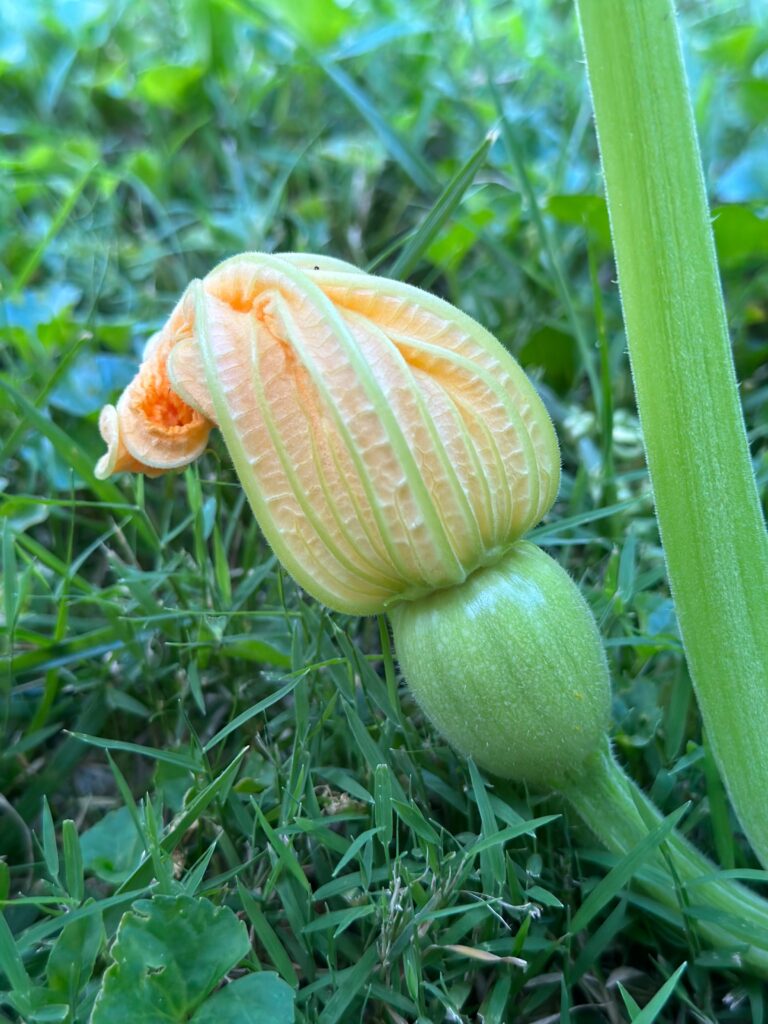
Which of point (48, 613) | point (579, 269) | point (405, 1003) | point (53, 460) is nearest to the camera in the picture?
point (405, 1003)

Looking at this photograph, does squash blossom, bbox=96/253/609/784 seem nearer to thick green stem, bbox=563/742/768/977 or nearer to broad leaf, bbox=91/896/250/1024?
thick green stem, bbox=563/742/768/977

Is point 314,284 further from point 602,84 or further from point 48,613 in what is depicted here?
point 48,613

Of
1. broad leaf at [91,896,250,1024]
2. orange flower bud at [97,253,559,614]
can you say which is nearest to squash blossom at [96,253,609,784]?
orange flower bud at [97,253,559,614]

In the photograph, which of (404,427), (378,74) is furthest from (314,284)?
(378,74)

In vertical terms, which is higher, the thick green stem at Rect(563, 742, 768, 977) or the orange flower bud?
the orange flower bud

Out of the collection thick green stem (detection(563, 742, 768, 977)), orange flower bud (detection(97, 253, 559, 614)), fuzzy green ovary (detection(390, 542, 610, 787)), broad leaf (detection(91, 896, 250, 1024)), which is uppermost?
orange flower bud (detection(97, 253, 559, 614))

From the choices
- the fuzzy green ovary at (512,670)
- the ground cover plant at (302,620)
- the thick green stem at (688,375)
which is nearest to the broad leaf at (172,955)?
the ground cover plant at (302,620)
